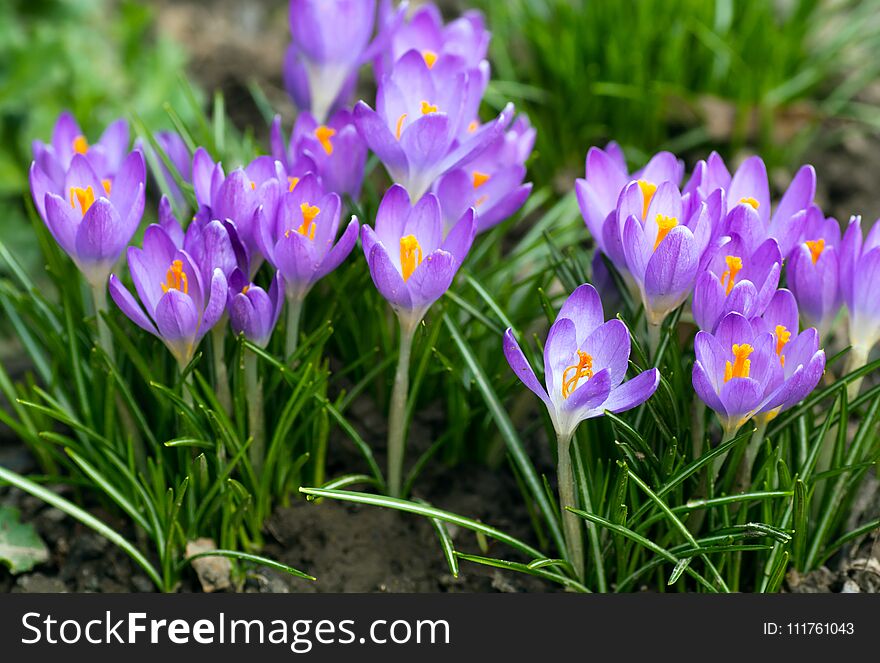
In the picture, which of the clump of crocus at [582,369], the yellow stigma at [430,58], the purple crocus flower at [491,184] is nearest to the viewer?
the clump of crocus at [582,369]

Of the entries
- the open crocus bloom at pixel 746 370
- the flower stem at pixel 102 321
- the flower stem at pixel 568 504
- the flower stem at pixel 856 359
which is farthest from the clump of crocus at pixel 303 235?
the flower stem at pixel 856 359

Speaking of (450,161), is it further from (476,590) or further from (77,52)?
(77,52)

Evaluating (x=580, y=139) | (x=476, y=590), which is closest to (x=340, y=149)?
(x=476, y=590)

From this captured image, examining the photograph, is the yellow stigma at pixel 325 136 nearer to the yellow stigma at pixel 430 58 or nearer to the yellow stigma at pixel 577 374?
the yellow stigma at pixel 430 58

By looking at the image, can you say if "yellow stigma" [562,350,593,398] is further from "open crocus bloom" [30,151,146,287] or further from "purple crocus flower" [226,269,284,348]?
"open crocus bloom" [30,151,146,287]

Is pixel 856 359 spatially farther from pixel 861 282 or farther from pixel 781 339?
pixel 781 339
